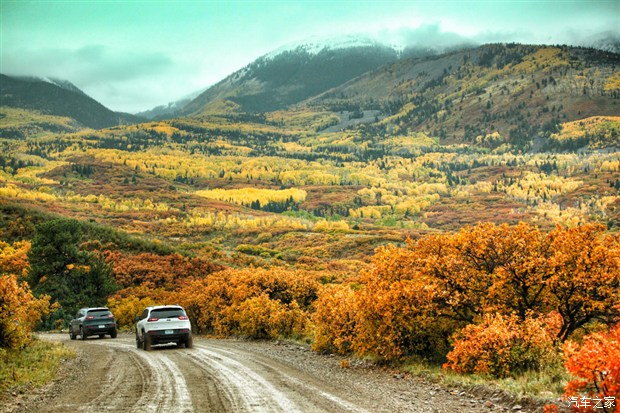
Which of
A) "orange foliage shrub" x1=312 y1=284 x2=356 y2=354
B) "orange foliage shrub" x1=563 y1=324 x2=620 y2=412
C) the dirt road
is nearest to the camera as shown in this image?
"orange foliage shrub" x1=563 y1=324 x2=620 y2=412

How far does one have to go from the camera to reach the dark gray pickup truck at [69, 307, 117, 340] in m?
34.0

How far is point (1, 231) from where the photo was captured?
7469 centimetres

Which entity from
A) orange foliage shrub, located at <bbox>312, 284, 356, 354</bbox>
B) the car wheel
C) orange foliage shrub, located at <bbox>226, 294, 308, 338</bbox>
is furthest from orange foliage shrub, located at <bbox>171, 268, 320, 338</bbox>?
the car wheel

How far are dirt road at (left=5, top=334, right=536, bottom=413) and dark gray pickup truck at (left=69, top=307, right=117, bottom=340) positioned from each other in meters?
14.2

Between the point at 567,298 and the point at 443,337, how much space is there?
4.13 m

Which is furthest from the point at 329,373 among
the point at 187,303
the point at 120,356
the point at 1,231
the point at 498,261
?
the point at 1,231

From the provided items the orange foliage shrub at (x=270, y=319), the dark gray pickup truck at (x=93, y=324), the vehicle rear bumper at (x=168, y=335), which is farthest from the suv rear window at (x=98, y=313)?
the vehicle rear bumper at (x=168, y=335)

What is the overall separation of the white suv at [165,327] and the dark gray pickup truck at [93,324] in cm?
1102

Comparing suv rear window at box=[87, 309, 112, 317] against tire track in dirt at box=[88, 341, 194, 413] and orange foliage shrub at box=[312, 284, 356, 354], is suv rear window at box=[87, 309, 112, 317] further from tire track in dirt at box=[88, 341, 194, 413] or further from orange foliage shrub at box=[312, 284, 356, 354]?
orange foliage shrub at box=[312, 284, 356, 354]

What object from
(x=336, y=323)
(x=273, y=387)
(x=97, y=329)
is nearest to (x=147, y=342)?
(x=336, y=323)

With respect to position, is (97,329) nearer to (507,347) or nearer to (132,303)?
(132,303)

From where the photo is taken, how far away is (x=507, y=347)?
14.0 metres

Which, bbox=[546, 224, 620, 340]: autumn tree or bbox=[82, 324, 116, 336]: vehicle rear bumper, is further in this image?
bbox=[82, 324, 116, 336]: vehicle rear bumper

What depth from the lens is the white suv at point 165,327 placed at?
78.7 ft
